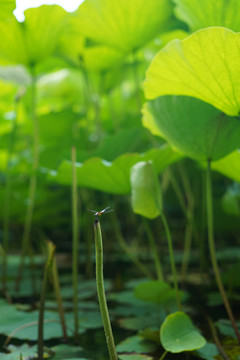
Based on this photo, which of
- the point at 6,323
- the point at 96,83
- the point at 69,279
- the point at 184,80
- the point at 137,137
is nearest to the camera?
the point at 184,80

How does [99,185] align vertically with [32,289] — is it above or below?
above

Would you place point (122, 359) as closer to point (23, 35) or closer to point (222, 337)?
point (222, 337)

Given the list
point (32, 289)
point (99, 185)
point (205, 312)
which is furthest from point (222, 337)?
point (32, 289)

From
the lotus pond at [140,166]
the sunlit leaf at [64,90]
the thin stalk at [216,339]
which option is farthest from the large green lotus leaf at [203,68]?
the sunlit leaf at [64,90]

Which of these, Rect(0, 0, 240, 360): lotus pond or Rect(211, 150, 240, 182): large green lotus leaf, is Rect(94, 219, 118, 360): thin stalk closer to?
Rect(0, 0, 240, 360): lotus pond

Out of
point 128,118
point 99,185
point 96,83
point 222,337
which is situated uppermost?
point 96,83

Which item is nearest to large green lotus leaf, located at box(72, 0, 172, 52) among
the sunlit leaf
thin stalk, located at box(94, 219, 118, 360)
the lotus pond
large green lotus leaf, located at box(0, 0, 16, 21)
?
the lotus pond

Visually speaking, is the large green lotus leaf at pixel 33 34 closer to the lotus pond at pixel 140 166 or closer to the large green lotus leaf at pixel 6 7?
the lotus pond at pixel 140 166
